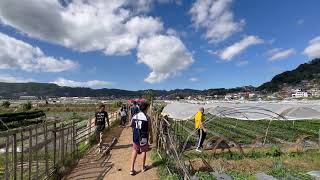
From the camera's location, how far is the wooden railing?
7.87m

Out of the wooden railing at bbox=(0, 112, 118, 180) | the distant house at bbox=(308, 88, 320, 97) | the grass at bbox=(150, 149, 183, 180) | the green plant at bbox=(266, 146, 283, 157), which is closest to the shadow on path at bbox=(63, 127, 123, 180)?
the wooden railing at bbox=(0, 112, 118, 180)

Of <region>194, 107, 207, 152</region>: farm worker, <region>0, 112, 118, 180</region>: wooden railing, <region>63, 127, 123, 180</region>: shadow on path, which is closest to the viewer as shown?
<region>0, 112, 118, 180</region>: wooden railing

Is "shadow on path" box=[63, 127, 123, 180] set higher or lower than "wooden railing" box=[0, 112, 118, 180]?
lower

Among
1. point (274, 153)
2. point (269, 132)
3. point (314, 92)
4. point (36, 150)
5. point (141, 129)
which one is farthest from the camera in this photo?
point (314, 92)

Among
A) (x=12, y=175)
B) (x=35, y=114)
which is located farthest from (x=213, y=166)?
(x=35, y=114)

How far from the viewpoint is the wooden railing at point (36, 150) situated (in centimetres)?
787

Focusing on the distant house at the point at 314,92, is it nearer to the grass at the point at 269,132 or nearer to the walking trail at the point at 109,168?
the grass at the point at 269,132

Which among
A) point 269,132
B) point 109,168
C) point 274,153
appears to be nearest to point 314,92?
point 269,132

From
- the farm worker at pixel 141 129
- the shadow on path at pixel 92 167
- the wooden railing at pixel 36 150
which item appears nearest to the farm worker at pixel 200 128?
the shadow on path at pixel 92 167

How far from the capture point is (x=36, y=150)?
9383mm

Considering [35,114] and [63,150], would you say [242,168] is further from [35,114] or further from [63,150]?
[35,114]

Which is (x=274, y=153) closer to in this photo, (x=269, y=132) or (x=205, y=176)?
(x=205, y=176)

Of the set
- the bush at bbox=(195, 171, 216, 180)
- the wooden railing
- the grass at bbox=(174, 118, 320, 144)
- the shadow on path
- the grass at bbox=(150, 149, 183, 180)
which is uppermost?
the wooden railing

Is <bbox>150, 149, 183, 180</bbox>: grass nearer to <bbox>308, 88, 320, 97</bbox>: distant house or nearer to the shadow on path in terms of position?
the shadow on path
